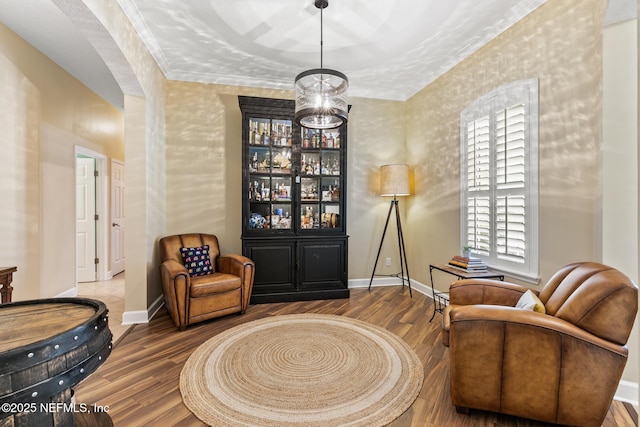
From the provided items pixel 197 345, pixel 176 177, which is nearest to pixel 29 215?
pixel 176 177

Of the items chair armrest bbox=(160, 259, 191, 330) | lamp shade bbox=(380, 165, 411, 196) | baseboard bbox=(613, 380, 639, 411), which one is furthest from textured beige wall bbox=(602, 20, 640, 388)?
chair armrest bbox=(160, 259, 191, 330)

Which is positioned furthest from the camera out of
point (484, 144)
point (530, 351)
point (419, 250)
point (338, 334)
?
point (419, 250)

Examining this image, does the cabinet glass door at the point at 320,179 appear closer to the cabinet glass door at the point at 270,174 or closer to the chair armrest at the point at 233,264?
the cabinet glass door at the point at 270,174

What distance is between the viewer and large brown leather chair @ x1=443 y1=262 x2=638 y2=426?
5.16ft

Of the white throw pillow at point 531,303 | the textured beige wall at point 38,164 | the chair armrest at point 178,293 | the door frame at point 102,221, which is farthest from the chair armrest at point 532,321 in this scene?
the door frame at point 102,221

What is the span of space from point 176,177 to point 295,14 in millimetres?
2493

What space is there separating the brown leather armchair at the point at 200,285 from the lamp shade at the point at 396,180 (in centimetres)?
212

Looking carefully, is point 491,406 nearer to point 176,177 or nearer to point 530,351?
point 530,351

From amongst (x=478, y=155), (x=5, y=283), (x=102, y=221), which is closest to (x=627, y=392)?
(x=478, y=155)

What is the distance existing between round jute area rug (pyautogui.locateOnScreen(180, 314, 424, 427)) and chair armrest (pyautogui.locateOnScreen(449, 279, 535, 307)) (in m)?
0.63

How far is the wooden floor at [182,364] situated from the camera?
5.88 ft

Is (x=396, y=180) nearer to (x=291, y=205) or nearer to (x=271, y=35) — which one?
(x=291, y=205)

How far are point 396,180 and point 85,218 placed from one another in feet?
16.4

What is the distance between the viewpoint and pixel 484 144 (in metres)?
3.19
